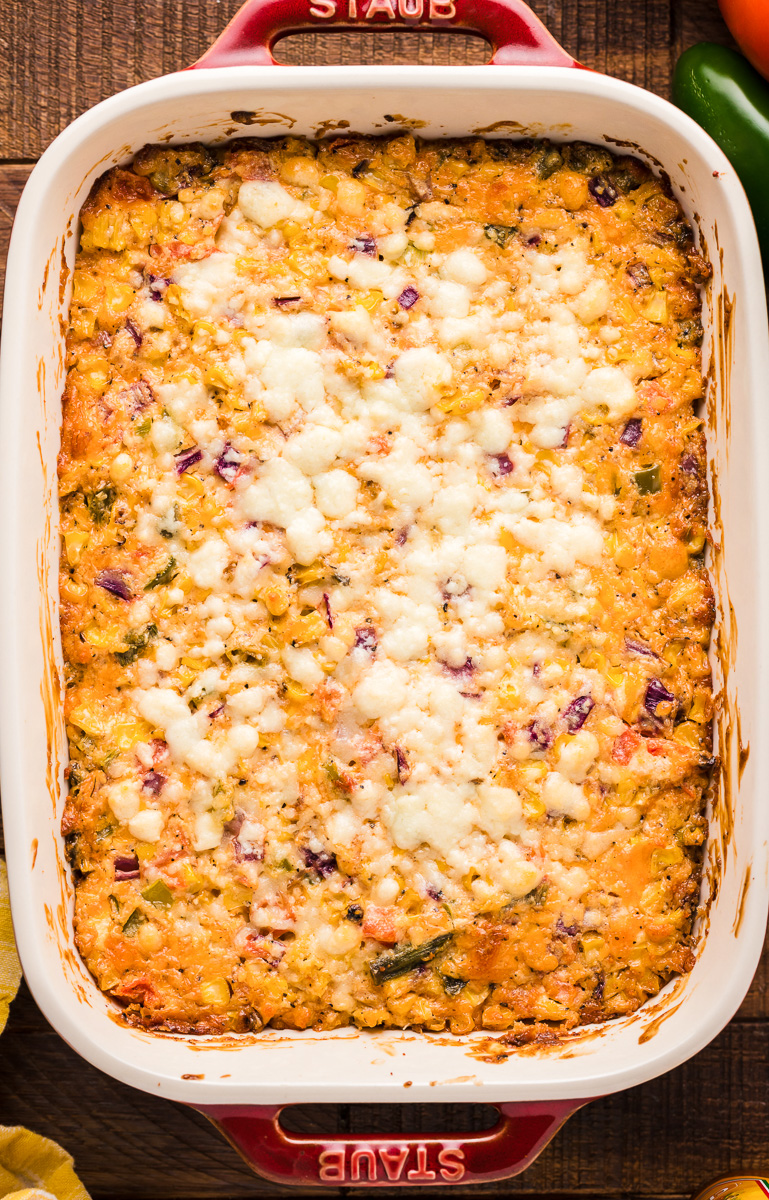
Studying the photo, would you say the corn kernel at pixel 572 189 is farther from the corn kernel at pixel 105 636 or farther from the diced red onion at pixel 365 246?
the corn kernel at pixel 105 636

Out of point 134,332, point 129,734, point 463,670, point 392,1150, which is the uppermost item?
point 134,332

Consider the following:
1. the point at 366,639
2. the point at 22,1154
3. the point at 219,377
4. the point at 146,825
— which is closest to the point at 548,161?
the point at 219,377

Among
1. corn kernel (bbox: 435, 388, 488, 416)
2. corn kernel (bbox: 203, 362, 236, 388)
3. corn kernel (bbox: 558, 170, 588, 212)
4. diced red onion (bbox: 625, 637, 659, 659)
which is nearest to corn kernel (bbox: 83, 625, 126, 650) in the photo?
corn kernel (bbox: 203, 362, 236, 388)

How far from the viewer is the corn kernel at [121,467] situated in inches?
71.9

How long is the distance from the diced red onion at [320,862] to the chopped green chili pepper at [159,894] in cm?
25

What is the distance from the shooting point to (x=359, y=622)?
1.85 meters

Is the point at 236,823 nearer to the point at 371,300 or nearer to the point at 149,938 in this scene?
the point at 149,938

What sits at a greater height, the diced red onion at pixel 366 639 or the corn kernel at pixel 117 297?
the corn kernel at pixel 117 297

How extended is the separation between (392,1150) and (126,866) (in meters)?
0.67

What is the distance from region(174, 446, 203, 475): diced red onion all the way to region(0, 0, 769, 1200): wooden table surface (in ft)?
2.25

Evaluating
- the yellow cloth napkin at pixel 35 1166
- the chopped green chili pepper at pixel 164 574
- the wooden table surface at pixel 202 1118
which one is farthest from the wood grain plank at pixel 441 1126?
the chopped green chili pepper at pixel 164 574

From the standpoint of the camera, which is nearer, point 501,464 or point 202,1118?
point 501,464

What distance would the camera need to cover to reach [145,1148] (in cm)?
211

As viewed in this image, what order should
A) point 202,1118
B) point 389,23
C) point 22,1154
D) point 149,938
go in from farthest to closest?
point 202,1118, point 22,1154, point 149,938, point 389,23
